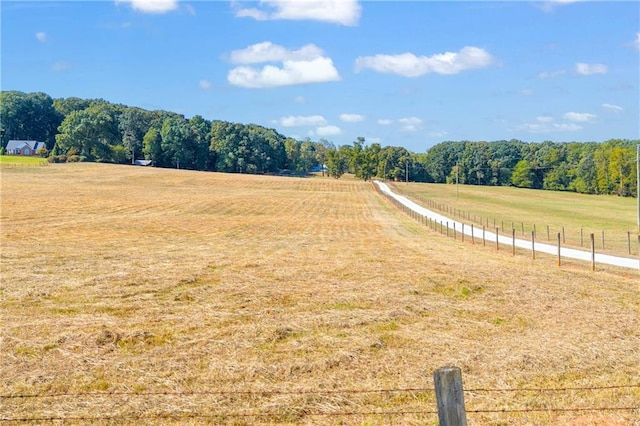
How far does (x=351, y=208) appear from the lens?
223 feet

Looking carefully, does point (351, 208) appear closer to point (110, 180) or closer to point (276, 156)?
point (110, 180)

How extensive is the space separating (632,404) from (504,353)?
8.87ft

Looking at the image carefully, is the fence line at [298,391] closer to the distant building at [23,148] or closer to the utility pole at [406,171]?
the utility pole at [406,171]

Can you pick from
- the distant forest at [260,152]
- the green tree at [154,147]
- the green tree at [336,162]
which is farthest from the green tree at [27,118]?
the green tree at [336,162]

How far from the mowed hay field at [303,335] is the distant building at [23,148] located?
14195 centimetres

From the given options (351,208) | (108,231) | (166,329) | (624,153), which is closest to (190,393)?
(166,329)

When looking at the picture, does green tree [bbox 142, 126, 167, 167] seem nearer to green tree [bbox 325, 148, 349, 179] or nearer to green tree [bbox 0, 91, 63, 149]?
green tree [bbox 0, 91, 63, 149]

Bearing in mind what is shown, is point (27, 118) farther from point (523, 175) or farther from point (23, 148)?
point (523, 175)

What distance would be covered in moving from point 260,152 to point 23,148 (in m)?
64.8

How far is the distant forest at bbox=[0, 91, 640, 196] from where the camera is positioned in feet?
430

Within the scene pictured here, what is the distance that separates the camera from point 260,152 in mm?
157125

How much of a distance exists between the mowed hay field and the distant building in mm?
141950

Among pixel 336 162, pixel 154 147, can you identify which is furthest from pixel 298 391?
pixel 336 162

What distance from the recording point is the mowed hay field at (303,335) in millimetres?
8320
